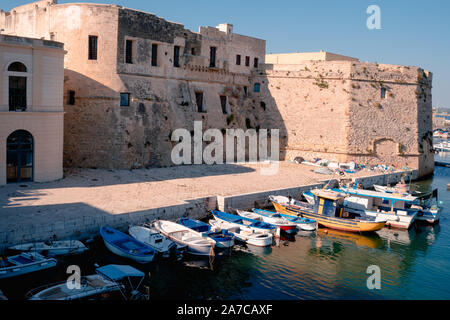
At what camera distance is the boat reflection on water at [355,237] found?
1752 cm

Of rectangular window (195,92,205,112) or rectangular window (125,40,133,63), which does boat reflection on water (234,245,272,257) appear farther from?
rectangular window (195,92,205,112)

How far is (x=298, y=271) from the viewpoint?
1380cm

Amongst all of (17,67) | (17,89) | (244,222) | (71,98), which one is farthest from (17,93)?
(244,222)

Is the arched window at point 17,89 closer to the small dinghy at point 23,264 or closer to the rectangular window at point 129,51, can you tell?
the rectangular window at point 129,51

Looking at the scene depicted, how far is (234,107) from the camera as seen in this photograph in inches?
1261

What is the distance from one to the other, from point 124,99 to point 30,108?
21.3ft

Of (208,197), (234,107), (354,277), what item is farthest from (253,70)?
(354,277)

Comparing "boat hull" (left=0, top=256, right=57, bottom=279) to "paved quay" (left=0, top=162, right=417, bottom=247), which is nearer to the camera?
"boat hull" (left=0, top=256, right=57, bottom=279)

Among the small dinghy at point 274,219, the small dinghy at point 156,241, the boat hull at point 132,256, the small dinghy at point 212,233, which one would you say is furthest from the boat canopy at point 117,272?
the small dinghy at point 274,219

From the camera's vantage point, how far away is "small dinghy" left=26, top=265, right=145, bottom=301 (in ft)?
33.6

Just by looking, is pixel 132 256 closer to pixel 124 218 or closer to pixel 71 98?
pixel 124 218

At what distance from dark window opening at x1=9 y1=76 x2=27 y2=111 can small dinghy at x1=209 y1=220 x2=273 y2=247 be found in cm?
1012

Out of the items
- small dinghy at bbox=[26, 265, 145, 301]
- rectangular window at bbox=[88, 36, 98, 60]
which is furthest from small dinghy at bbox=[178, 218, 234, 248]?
rectangular window at bbox=[88, 36, 98, 60]
